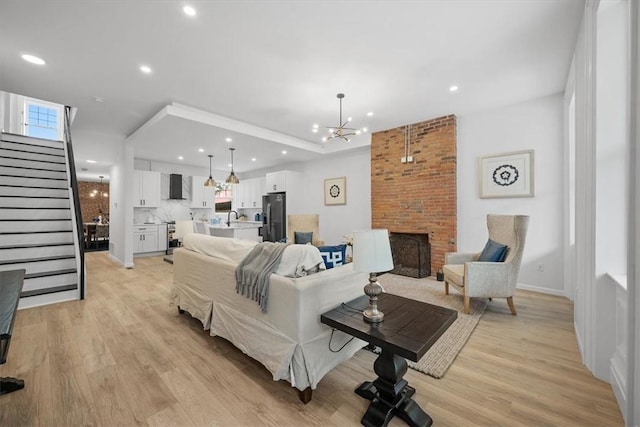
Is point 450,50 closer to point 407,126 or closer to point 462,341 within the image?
point 407,126

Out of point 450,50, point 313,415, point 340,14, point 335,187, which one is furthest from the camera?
point 335,187

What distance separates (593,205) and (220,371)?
300 centimetres

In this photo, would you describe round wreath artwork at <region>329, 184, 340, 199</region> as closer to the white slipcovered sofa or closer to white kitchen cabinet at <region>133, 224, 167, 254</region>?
the white slipcovered sofa

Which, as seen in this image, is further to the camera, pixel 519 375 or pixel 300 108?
pixel 300 108

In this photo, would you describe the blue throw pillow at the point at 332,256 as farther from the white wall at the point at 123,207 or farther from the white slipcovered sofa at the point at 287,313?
the white wall at the point at 123,207

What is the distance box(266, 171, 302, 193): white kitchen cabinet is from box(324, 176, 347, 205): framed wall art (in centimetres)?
88

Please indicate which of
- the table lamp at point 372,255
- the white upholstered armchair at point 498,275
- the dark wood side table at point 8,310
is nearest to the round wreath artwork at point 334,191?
the white upholstered armchair at point 498,275

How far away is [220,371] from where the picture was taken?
195 centimetres

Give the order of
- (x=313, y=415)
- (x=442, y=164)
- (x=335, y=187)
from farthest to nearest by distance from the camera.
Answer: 1. (x=335, y=187)
2. (x=442, y=164)
3. (x=313, y=415)

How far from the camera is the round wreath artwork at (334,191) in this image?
20.7 ft

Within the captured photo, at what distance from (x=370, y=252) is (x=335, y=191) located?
4.88m

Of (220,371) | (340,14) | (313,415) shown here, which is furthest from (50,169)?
(313,415)

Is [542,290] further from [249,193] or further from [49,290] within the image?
[249,193]

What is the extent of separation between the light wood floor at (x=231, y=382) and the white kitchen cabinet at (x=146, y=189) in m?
4.49
